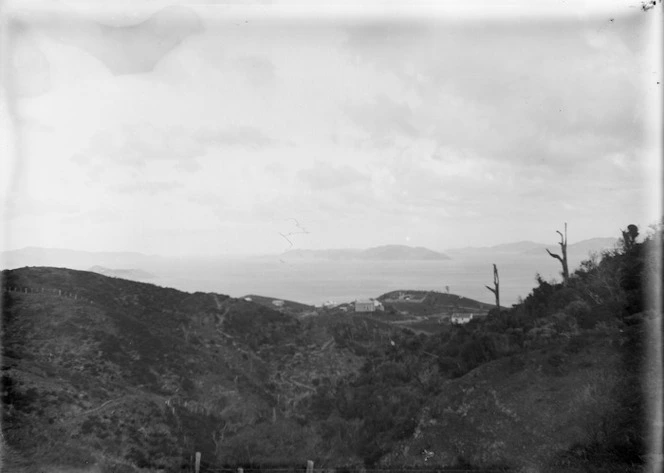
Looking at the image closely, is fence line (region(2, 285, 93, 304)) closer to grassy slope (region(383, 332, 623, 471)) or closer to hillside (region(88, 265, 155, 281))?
hillside (region(88, 265, 155, 281))

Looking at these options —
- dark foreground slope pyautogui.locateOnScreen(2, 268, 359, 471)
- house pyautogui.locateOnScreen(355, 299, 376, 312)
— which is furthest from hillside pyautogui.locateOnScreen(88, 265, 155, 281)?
house pyautogui.locateOnScreen(355, 299, 376, 312)

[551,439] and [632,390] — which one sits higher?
[632,390]

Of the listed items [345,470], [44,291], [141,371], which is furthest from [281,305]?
[345,470]

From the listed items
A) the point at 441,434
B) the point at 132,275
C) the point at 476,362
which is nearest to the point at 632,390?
the point at 441,434

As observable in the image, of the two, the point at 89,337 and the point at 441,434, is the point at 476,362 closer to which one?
the point at 441,434

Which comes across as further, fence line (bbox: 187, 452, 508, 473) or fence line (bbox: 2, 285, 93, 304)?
fence line (bbox: 2, 285, 93, 304)

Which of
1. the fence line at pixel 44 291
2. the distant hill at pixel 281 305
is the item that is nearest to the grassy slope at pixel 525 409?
the fence line at pixel 44 291

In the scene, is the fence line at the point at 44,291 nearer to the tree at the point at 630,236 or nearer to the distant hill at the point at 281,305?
the distant hill at the point at 281,305

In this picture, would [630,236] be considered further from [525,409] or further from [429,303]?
[429,303]

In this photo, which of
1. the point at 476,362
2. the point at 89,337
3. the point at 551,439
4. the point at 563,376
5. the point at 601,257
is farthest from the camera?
the point at 601,257

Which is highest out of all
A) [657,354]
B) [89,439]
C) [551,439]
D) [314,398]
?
[657,354]

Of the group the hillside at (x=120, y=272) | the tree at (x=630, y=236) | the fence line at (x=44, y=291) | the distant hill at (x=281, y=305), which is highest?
the tree at (x=630, y=236)
